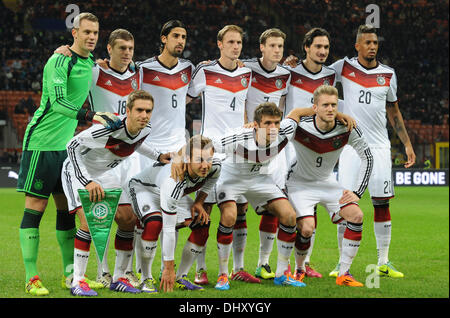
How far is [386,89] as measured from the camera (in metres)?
6.59

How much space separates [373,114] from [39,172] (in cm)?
339

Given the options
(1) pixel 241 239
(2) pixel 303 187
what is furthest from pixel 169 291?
(2) pixel 303 187

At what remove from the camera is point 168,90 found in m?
6.13

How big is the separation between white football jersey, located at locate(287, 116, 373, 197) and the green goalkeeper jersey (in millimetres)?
1941

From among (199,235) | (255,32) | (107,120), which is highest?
(255,32)

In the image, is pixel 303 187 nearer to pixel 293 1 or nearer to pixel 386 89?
pixel 386 89

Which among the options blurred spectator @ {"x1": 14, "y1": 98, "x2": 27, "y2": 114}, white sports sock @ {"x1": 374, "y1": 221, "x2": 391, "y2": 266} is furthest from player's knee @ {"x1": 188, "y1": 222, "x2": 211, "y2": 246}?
blurred spectator @ {"x1": 14, "y1": 98, "x2": 27, "y2": 114}

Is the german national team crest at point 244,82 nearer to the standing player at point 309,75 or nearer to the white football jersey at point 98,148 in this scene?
the standing player at point 309,75

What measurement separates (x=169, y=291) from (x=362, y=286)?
5.63 feet

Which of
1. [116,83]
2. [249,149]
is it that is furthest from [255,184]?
[116,83]

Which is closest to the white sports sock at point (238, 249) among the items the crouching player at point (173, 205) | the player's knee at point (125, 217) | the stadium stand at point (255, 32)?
the crouching player at point (173, 205)

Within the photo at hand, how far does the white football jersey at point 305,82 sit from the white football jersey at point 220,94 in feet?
1.72

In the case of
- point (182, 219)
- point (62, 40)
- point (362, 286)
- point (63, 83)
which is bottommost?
point (362, 286)

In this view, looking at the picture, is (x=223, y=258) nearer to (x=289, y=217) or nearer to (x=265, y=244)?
(x=289, y=217)
